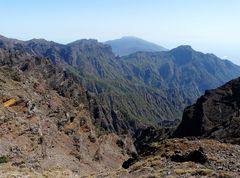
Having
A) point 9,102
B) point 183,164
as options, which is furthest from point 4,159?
point 9,102

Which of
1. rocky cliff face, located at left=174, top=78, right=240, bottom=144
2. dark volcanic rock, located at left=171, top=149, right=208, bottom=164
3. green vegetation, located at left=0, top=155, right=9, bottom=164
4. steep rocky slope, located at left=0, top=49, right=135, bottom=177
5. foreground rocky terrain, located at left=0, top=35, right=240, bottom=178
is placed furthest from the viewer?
rocky cliff face, located at left=174, top=78, right=240, bottom=144

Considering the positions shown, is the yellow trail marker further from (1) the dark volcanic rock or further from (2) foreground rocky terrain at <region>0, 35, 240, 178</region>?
(1) the dark volcanic rock

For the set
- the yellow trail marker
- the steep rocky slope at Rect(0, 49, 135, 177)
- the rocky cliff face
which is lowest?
the rocky cliff face

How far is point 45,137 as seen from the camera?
5809cm

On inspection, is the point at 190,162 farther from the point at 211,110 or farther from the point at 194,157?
the point at 211,110

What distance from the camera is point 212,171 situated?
30.0m

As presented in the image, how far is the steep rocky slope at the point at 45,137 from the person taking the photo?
4644cm

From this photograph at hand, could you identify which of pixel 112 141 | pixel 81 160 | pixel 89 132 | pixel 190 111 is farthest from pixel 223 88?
pixel 81 160

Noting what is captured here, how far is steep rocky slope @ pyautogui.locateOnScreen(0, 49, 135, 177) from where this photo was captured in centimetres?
4644

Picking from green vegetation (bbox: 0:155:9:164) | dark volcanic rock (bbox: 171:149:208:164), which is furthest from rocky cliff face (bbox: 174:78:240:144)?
dark volcanic rock (bbox: 171:149:208:164)

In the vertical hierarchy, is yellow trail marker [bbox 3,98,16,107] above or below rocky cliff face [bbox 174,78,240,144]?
above

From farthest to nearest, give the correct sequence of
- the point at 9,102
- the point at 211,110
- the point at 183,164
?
the point at 211,110 → the point at 9,102 → the point at 183,164

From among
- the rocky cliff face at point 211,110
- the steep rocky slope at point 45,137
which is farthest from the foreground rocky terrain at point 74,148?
the rocky cliff face at point 211,110

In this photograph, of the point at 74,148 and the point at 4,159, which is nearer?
the point at 4,159
